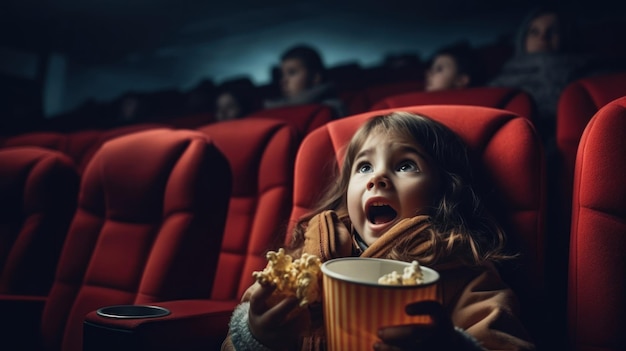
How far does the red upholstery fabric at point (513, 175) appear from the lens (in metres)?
0.81

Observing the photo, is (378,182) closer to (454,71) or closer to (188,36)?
(454,71)

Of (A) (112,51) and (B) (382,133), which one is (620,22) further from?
(A) (112,51)

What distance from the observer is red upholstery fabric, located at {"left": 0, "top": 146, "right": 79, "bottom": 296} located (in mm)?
1194

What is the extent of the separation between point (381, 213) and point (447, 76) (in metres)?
1.39

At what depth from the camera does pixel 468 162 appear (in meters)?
0.88

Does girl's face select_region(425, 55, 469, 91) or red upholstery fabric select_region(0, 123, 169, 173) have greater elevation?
girl's face select_region(425, 55, 469, 91)

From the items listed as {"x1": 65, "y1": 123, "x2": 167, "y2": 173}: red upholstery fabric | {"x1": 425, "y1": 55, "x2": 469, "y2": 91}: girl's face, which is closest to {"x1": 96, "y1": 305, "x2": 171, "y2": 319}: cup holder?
{"x1": 65, "y1": 123, "x2": 167, "y2": 173}: red upholstery fabric

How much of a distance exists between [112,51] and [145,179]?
197 inches

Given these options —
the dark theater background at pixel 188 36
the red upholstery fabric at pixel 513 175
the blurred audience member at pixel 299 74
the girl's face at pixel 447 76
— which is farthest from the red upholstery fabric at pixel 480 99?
the dark theater background at pixel 188 36

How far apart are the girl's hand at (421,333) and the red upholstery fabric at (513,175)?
0.99 ft

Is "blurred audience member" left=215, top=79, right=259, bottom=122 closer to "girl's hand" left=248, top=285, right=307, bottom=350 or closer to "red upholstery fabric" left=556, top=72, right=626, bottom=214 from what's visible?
"red upholstery fabric" left=556, top=72, right=626, bottom=214

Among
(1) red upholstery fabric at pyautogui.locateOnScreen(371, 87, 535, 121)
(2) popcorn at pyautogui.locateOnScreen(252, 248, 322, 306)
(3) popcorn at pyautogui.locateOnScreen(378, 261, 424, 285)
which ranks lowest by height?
(2) popcorn at pyautogui.locateOnScreen(252, 248, 322, 306)

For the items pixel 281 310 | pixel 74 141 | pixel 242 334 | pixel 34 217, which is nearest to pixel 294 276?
pixel 281 310

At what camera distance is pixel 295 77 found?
2.55 meters
